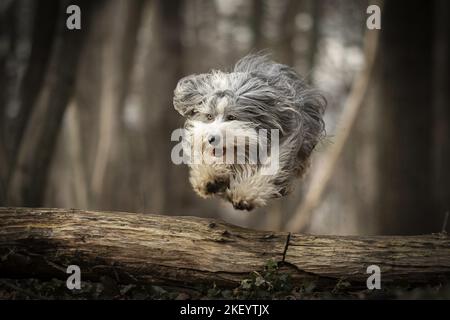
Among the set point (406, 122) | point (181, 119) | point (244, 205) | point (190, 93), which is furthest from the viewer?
point (181, 119)

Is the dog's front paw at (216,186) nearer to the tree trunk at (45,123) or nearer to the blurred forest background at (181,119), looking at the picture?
the blurred forest background at (181,119)

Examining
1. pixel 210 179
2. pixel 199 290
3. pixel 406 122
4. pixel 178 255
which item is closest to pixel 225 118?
pixel 210 179

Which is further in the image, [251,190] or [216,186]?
[216,186]

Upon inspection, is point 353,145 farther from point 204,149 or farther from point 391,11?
point 204,149

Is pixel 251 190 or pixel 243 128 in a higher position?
pixel 243 128

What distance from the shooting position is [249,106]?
5320 millimetres

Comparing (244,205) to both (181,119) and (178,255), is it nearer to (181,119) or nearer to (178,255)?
(178,255)

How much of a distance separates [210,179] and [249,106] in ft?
2.42

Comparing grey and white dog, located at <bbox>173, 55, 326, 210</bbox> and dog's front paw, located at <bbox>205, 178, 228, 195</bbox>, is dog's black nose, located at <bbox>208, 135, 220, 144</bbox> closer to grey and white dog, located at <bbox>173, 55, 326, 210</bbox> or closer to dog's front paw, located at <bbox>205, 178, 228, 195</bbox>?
grey and white dog, located at <bbox>173, 55, 326, 210</bbox>

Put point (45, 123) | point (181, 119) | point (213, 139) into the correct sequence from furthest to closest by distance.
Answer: point (181, 119) → point (45, 123) → point (213, 139)

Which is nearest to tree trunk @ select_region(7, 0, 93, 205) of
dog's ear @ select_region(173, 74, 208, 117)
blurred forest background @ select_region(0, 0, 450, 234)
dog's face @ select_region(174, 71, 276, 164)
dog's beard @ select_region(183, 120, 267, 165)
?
blurred forest background @ select_region(0, 0, 450, 234)

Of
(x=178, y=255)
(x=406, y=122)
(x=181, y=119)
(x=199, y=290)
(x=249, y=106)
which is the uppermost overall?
(x=249, y=106)
